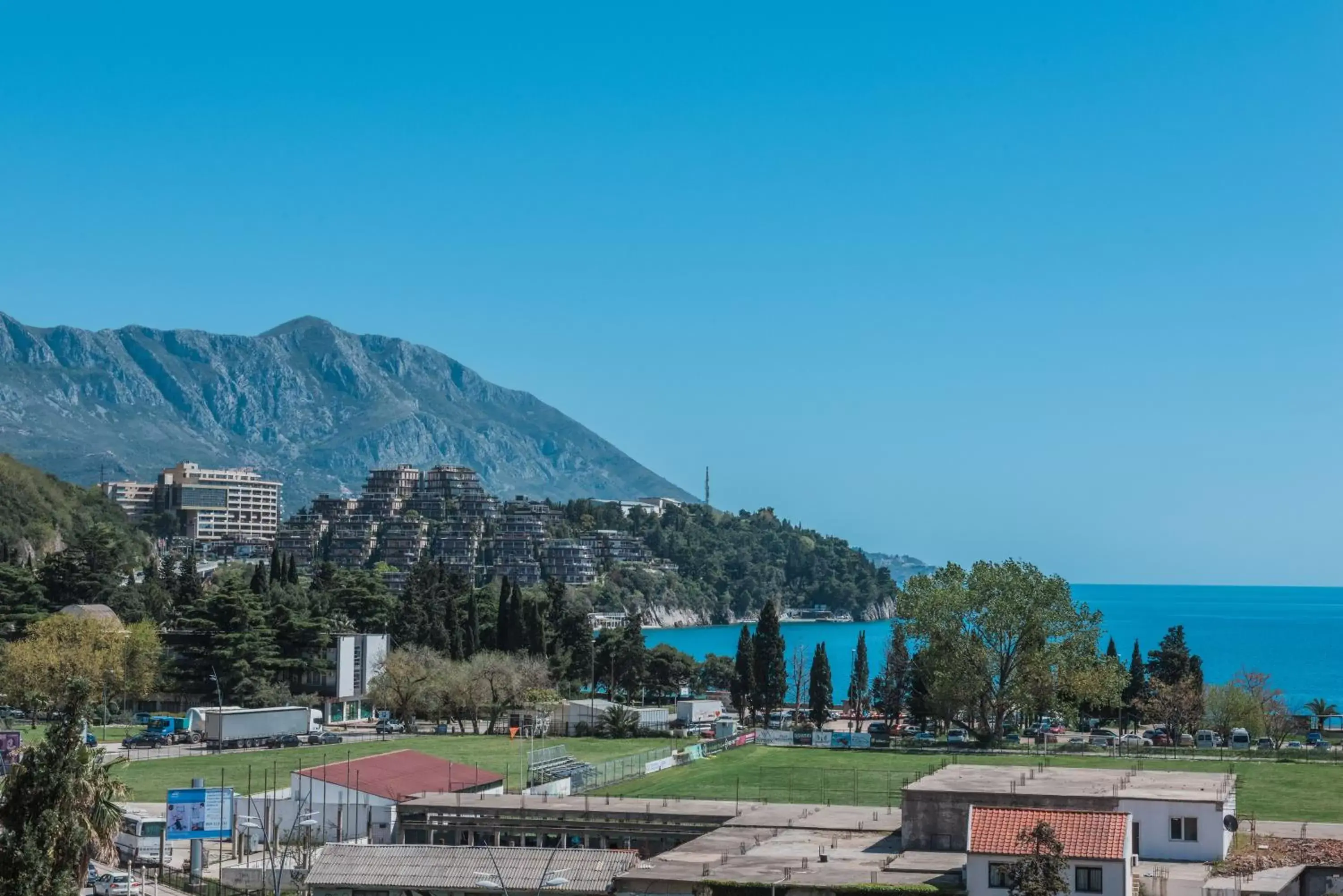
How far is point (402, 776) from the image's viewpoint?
167ft

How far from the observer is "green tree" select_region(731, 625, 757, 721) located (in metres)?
94.6

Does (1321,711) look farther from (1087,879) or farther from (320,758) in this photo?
(1087,879)

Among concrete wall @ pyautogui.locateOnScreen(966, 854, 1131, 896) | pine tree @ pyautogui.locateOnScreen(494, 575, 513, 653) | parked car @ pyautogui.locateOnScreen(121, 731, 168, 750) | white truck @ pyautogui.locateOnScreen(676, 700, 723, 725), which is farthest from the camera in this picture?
pine tree @ pyautogui.locateOnScreen(494, 575, 513, 653)

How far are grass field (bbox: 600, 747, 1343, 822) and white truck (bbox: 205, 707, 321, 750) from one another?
2077 centimetres

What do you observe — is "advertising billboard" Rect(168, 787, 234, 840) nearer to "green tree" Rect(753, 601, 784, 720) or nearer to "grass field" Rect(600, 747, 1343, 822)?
"grass field" Rect(600, 747, 1343, 822)

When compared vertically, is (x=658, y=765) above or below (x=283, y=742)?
above

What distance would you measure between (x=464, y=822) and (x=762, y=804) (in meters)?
8.86

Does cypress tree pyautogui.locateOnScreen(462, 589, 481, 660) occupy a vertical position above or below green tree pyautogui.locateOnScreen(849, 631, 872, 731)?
above

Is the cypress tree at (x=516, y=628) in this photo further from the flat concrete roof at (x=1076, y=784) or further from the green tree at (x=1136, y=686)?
the flat concrete roof at (x=1076, y=784)

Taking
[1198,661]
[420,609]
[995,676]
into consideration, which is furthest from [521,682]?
[1198,661]

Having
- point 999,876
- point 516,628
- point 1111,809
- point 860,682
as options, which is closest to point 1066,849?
point 999,876

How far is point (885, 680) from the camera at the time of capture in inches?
3735

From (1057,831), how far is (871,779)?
79.9 ft

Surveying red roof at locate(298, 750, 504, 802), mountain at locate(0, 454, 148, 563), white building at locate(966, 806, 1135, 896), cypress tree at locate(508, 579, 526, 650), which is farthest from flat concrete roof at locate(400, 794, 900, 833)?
mountain at locate(0, 454, 148, 563)
